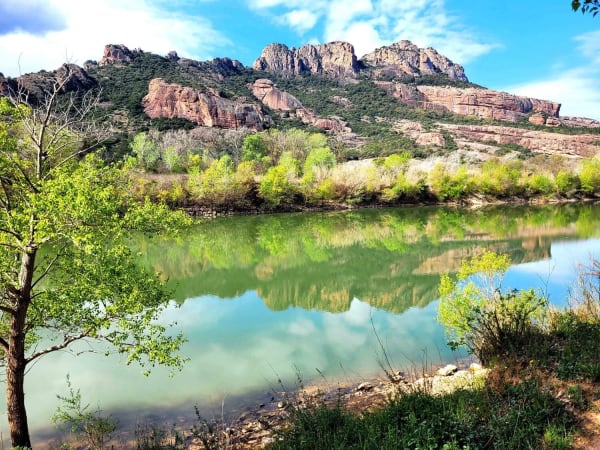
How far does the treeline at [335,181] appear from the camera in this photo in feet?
141

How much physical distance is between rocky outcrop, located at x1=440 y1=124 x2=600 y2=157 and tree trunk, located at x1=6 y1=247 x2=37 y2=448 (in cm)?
11589

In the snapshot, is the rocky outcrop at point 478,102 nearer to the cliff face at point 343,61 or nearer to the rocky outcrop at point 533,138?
the rocky outcrop at point 533,138

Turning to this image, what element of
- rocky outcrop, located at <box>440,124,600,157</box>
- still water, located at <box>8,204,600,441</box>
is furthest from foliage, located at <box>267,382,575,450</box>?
rocky outcrop, located at <box>440,124,600,157</box>

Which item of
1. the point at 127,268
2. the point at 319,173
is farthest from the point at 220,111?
the point at 127,268

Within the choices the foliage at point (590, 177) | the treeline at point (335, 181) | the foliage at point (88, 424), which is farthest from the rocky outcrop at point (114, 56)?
the foliage at point (88, 424)

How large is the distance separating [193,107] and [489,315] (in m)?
94.4

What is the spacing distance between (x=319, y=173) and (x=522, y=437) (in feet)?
144

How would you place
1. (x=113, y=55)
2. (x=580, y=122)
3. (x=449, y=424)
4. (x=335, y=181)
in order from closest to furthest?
(x=449, y=424) → (x=335, y=181) → (x=113, y=55) → (x=580, y=122)

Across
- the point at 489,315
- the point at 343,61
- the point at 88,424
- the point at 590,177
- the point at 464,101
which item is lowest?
the point at 88,424

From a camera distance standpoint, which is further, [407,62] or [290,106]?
[407,62]

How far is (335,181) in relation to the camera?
153 ft

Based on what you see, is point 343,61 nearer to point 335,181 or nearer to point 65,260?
point 335,181

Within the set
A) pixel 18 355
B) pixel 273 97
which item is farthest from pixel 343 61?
pixel 18 355

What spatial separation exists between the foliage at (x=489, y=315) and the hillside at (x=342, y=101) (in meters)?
57.3
